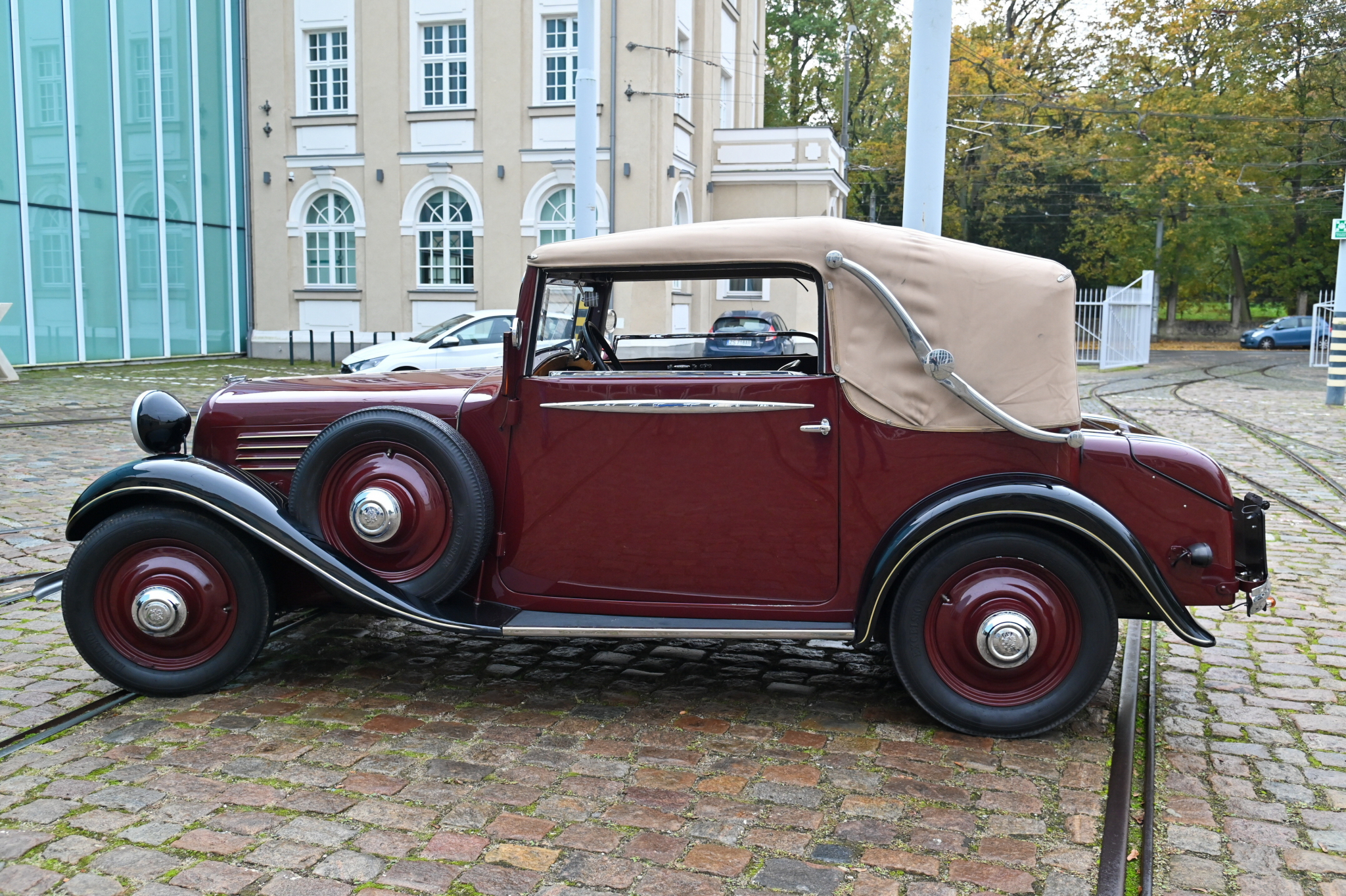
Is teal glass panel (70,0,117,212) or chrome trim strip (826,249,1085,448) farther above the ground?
teal glass panel (70,0,117,212)

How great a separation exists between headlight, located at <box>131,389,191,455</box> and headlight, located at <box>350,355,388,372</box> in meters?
12.4

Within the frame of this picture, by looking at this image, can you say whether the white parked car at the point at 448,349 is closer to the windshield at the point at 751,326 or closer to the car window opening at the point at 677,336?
the windshield at the point at 751,326

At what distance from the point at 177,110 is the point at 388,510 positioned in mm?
23832

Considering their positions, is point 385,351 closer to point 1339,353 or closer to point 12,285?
point 12,285

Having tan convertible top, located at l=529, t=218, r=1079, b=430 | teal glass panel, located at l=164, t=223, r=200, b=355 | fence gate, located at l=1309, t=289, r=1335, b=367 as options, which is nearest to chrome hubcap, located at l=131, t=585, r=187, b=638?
tan convertible top, located at l=529, t=218, r=1079, b=430

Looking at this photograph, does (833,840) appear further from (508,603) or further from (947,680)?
(508,603)

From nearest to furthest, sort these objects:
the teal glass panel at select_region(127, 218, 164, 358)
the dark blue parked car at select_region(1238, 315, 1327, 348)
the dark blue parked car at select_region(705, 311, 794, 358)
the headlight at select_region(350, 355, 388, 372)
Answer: the dark blue parked car at select_region(705, 311, 794, 358) → the headlight at select_region(350, 355, 388, 372) → the teal glass panel at select_region(127, 218, 164, 358) → the dark blue parked car at select_region(1238, 315, 1327, 348)

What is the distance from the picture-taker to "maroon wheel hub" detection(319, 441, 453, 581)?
15.0 ft

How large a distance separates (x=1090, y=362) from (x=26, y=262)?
85.1 ft

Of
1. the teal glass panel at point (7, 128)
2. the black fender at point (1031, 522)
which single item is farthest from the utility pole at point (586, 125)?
the teal glass panel at point (7, 128)

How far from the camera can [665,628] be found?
14.6ft

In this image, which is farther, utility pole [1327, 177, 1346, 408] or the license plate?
utility pole [1327, 177, 1346, 408]

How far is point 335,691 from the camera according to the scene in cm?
477

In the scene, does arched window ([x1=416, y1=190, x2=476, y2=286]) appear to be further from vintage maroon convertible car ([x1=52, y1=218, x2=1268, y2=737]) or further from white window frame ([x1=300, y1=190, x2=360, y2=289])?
vintage maroon convertible car ([x1=52, y1=218, x2=1268, y2=737])
